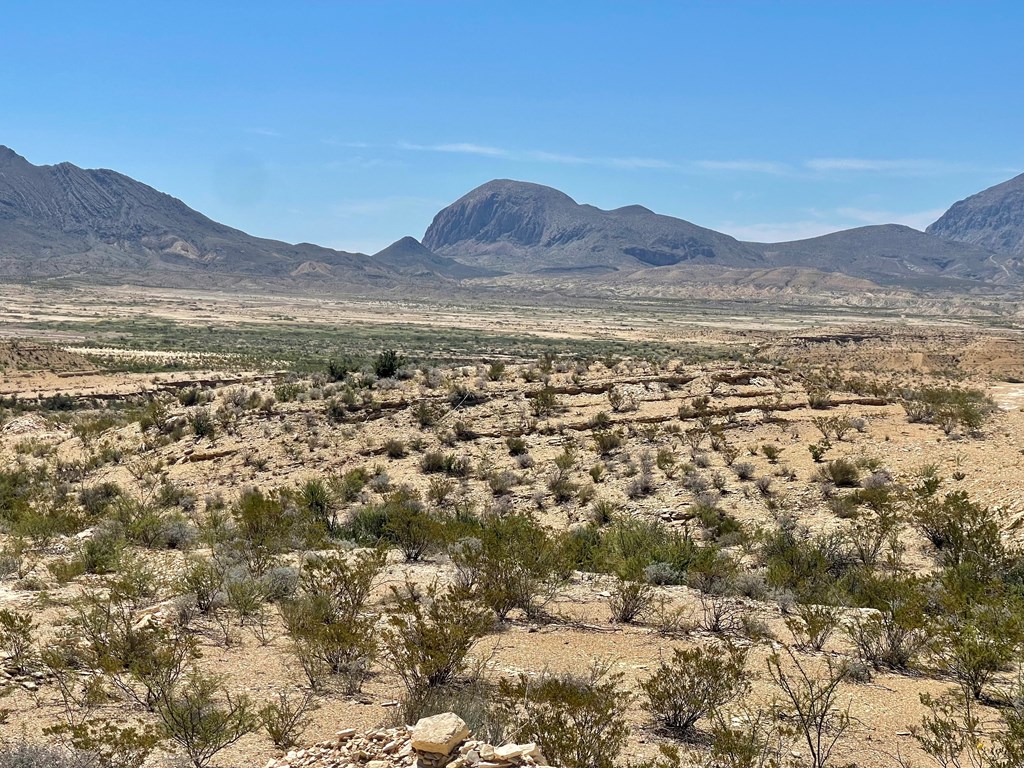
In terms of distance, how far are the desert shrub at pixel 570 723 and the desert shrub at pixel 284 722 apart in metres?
1.83

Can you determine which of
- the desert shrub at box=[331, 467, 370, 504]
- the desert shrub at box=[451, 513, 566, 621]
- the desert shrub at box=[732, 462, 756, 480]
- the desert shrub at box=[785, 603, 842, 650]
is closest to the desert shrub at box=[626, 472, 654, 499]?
the desert shrub at box=[732, 462, 756, 480]

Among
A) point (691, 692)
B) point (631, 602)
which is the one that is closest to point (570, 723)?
point (691, 692)

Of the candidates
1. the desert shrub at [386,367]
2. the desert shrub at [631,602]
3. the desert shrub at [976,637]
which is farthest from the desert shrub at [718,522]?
the desert shrub at [386,367]

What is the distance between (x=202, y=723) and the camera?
6.28 metres

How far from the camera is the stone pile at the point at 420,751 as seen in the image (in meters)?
5.14

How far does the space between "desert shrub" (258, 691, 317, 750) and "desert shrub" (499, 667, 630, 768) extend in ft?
6.01

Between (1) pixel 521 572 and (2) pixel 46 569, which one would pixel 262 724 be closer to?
(1) pixel 521 572

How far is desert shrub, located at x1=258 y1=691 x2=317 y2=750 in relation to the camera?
6418 millimetres

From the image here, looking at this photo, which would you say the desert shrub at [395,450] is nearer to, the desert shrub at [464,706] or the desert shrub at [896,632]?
the desert shrub at [464,706]

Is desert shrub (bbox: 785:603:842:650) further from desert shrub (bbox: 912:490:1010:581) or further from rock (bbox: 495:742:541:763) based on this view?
rock (bbox: 495:742:541:763)

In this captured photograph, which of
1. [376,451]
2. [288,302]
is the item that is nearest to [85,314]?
[288,302]

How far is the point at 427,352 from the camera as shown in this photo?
62.2 metres

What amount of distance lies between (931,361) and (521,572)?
4751 cm

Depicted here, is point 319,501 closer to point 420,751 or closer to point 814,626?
point 814,626
